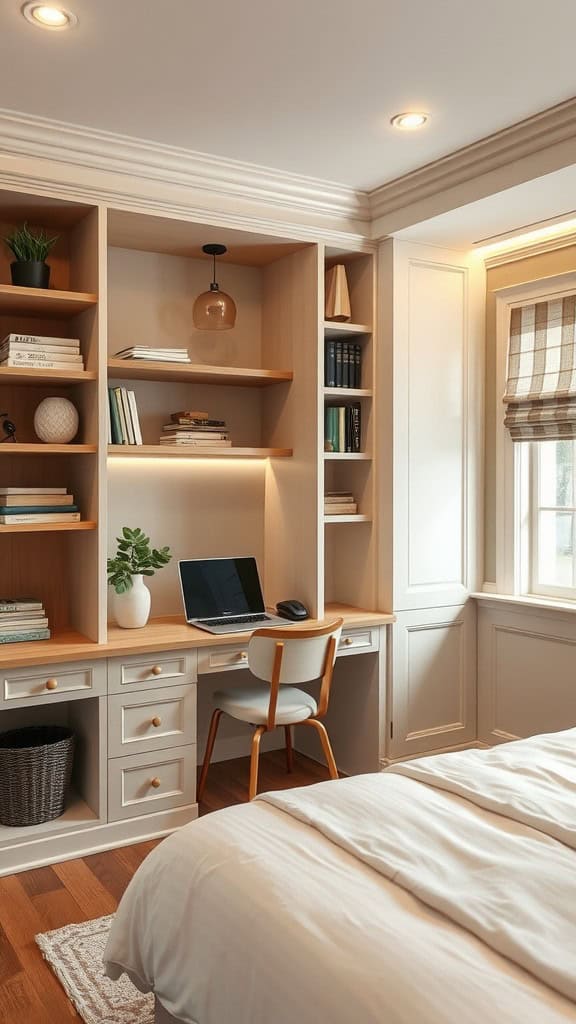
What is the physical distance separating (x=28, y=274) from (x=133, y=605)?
4.47ft

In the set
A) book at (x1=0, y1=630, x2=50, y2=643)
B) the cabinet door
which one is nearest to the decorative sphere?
book at (x1=0, y1=630, x2=50, y2=643)

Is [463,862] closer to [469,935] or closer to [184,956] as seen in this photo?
[469,935]

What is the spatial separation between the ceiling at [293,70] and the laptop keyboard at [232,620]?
1.92 metres

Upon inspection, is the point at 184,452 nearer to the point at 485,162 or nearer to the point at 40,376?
the point at 40,376

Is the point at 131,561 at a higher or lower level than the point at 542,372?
lower

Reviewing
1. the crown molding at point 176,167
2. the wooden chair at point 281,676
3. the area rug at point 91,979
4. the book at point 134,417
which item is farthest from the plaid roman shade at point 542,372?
the area rug at point 91,979

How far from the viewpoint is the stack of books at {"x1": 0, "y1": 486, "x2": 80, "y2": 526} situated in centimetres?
312

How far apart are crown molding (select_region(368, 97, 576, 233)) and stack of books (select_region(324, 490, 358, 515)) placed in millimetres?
1236

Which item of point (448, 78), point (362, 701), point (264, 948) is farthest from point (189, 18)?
Result: point (362, 701)

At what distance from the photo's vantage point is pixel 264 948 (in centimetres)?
145

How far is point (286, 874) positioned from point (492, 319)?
3.15 m

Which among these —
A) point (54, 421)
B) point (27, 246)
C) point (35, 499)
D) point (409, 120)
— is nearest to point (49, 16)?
point (27, 246)

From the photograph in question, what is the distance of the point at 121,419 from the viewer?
3.43 m

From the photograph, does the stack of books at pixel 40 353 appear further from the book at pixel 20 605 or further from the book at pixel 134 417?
the book at pixel 20 605
